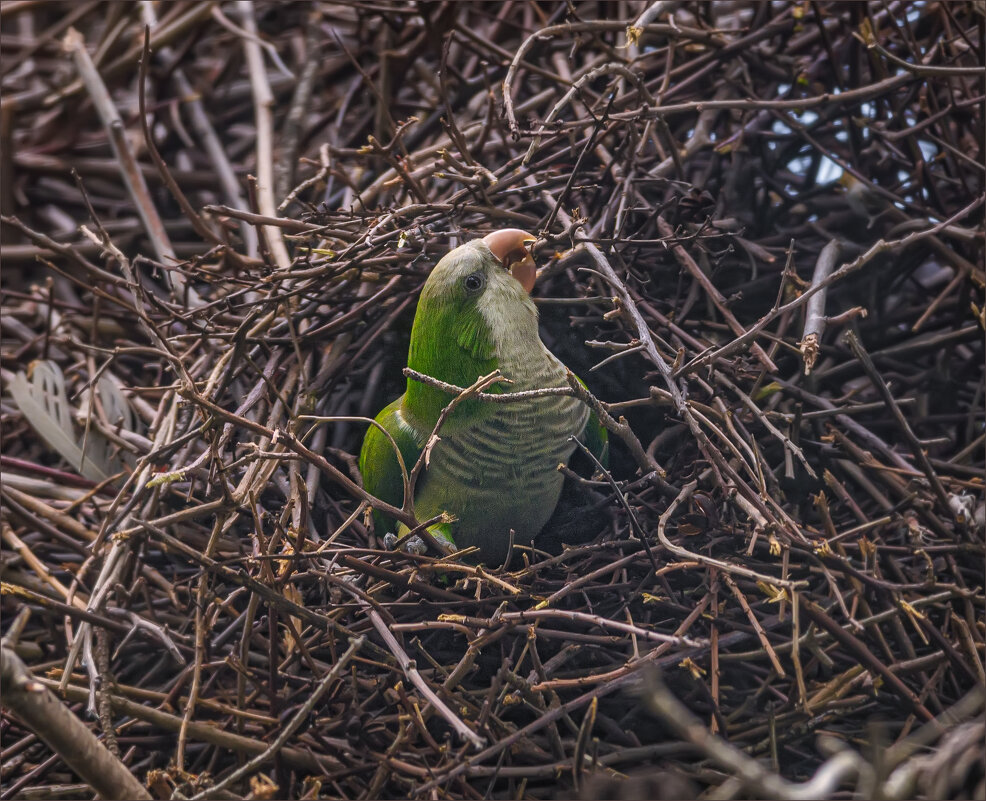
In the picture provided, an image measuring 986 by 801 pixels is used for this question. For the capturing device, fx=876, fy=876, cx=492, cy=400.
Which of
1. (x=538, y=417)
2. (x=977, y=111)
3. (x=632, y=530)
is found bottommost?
(x=632, y=530)

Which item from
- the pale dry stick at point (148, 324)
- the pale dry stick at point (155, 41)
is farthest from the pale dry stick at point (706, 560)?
the pale dry stick at point (155, 41)

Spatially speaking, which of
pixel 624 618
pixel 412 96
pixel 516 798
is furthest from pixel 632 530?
pixel 412 96

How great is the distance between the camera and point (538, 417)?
158 cm

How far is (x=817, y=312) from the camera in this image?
1574 mm

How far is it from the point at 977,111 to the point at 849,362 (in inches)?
27.9

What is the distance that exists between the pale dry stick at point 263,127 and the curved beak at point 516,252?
659 mm

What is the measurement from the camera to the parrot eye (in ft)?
5.00

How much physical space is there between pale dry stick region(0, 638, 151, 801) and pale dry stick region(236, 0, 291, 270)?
112cm

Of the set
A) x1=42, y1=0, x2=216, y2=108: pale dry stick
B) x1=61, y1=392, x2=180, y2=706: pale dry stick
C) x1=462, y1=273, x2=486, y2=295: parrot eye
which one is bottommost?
x1=61, y1=392, x2=180, y2=706: pale dry stick

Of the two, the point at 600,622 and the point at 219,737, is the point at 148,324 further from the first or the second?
the point at 600,622

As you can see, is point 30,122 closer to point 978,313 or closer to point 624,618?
point 624,618

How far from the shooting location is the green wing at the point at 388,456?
159 cm

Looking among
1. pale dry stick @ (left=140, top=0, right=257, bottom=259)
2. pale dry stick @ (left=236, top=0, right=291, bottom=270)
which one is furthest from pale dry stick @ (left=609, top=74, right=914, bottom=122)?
pale dry stick @ (left=140, top=0, right=257, bottom=259)

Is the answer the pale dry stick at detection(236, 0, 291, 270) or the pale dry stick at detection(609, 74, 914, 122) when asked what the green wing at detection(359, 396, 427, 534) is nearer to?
the pale dry stick at detection(236, 0, 291, 270)
